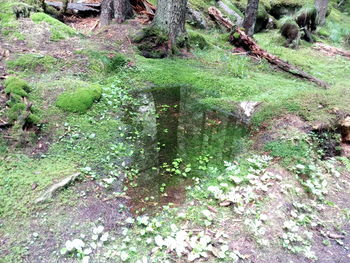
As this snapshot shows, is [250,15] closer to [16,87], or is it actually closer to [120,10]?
[120,10]

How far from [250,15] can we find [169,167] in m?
8.26

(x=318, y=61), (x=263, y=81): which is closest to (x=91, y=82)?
(x=263, y=81)

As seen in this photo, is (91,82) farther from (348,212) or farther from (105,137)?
(348,212)

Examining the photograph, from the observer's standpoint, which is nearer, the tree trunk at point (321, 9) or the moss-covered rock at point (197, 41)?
the moss-covered rock at point (197, 41)

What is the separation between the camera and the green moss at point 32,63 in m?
5.85

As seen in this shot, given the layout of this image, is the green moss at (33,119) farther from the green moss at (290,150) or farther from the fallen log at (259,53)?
the fallen log at (259,53)

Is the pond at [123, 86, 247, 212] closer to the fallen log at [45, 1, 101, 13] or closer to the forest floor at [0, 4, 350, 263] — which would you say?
the forest floor at [0, 4, 350, 263]

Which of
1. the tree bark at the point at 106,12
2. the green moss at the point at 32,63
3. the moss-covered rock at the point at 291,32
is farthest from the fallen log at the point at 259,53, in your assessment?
the green moss at the point at 32,63

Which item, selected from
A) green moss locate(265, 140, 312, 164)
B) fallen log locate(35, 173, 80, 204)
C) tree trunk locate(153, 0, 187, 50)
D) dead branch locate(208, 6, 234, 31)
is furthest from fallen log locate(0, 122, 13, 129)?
dead branch locate(208, 6, 234, 31)

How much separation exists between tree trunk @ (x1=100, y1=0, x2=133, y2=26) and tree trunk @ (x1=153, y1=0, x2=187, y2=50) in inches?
81.5

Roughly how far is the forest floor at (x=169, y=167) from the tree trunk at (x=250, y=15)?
14.1ft

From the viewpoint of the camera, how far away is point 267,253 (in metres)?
2.95

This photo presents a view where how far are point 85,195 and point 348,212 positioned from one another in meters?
3.39

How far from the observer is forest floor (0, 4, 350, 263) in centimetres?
294
